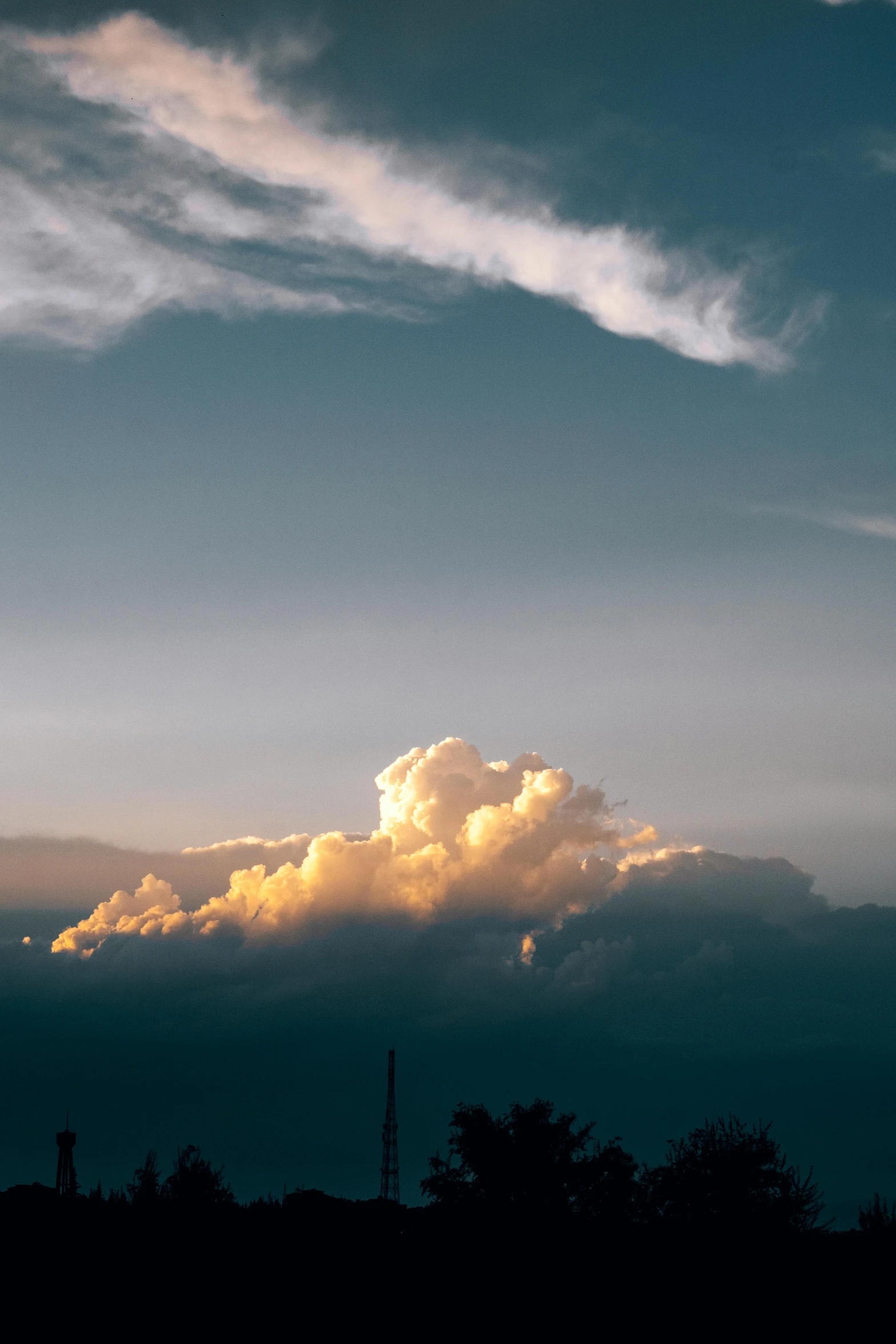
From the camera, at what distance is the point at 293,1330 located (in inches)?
2153

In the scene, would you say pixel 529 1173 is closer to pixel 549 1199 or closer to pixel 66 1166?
pixel 549 1199

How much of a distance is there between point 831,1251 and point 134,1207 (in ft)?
234

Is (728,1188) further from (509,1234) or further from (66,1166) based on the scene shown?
(66,1166)

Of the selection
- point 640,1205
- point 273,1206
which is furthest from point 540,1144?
point 273,1206

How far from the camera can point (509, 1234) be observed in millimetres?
84625

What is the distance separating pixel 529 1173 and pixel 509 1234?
12554mm

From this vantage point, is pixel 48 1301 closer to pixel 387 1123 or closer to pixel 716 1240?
pixel 716 1240

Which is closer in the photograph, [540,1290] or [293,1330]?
[293,1330]

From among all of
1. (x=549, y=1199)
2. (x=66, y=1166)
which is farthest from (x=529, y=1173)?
(x=66, y=1166)

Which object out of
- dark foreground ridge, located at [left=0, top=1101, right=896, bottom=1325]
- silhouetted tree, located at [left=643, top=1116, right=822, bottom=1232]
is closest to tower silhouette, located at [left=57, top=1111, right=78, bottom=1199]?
dark foreground ridge, located at [left=0, top=1101, right=896, bottom=1325]

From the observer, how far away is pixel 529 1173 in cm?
9694

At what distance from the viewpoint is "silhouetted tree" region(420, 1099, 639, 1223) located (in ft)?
314

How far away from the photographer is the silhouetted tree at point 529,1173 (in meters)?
95.6

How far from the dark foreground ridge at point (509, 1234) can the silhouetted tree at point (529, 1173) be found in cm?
14
